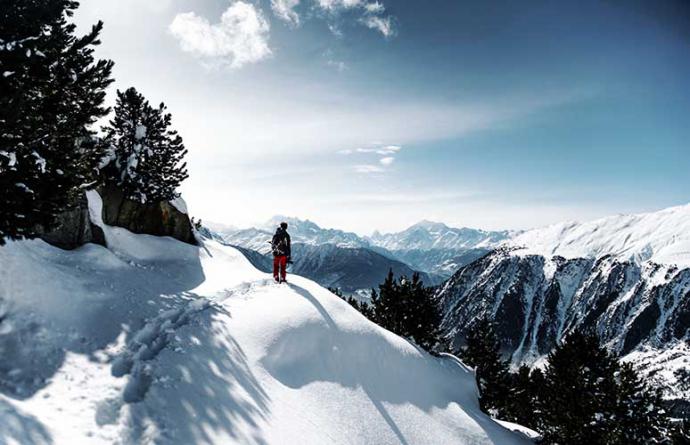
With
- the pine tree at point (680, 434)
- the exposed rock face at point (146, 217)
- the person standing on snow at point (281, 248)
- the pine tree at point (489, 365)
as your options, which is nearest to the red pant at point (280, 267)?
the person standing on snow at point (281, 248)

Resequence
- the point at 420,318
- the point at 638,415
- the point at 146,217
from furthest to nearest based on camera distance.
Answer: the point at 420,318, the point at 146,217, the point at 638,415

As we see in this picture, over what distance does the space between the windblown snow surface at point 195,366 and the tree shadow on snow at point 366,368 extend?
0.06 metres

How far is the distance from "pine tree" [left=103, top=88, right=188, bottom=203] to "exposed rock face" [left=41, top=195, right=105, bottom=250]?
7.52 metres

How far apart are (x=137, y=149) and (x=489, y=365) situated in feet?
146

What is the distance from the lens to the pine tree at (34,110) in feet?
29.4

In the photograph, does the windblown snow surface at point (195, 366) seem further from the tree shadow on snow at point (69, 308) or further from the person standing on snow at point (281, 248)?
the person standing on snow at point (281, 248)

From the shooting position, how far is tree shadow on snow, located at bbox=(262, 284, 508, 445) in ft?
44.4

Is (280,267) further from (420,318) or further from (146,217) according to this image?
(420,318)

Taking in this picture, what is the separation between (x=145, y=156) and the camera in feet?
97.5

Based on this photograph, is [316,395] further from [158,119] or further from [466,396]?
[158,119]

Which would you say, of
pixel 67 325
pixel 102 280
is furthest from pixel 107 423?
pixel 102 280

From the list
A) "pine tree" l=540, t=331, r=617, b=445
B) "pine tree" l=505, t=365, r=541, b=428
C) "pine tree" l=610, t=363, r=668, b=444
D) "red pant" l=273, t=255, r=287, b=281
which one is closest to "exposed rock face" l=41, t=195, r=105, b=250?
"red pant" l=273, t=255, r=287, b=281

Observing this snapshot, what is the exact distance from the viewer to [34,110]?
10367 millimetres

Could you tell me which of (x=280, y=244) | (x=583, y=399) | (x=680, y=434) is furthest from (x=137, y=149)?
(x=680, y=434)
